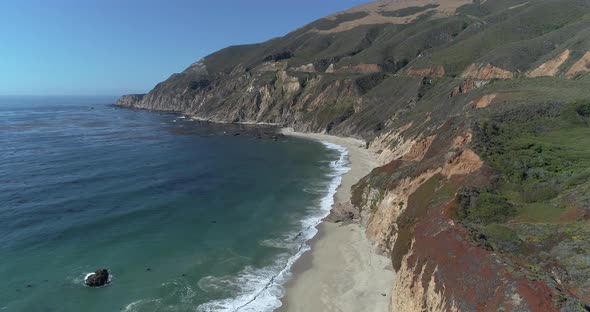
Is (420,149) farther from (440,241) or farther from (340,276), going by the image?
(440,241)

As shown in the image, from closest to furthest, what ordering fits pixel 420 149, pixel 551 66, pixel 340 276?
pixel 340 276 < pixel 420 149 < pixel 551 66

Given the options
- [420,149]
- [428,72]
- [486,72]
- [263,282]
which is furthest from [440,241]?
[428,72]

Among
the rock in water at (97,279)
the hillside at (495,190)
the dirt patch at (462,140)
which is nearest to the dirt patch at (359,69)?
the hillside at (495,190)

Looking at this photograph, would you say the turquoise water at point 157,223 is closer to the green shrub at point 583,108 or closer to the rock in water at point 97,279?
the rock in water at point 97,279

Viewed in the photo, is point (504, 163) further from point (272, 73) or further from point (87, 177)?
point (272, 73)

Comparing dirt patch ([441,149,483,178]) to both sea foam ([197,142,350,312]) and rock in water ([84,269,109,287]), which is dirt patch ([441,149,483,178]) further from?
rock in water ([84,269,109,287])
